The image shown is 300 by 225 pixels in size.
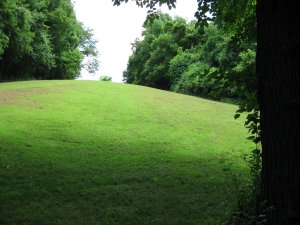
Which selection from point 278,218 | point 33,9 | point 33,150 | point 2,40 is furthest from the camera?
point 33,9

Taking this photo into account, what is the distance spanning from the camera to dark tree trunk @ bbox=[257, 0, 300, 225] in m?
3.67

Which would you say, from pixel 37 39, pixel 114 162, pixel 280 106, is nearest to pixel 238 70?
pixel 280 106

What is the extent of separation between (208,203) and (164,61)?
49.6 metres

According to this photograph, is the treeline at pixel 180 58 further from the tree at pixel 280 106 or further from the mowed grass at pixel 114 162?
the tree at pixel 280 106

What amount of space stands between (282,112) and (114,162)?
8.38 meters

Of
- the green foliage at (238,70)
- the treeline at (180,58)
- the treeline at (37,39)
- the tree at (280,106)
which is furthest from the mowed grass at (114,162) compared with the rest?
the treeline at (37,39)

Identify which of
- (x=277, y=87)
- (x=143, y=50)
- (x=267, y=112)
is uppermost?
(x=143, y=50)

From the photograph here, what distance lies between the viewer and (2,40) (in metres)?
Answer: 37.2

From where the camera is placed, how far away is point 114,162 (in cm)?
1162

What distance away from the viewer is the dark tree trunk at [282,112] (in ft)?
12.0

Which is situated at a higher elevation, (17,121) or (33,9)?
(33,9)

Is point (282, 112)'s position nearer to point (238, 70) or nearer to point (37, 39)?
point (238, 70)

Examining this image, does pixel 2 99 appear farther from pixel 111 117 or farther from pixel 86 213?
pixel 86 213

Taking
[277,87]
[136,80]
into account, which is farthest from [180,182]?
[136,80]
